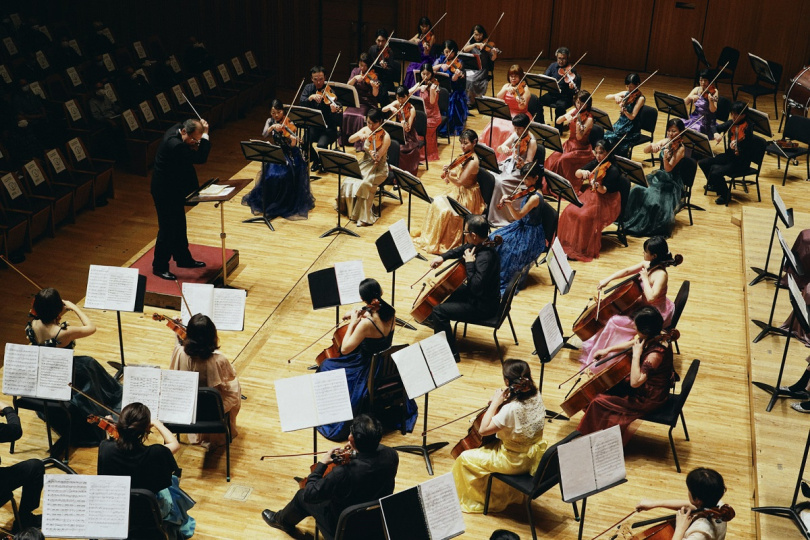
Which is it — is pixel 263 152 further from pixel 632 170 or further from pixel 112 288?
pixel 632 170

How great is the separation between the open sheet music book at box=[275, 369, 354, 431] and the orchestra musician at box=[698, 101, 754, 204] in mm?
6658

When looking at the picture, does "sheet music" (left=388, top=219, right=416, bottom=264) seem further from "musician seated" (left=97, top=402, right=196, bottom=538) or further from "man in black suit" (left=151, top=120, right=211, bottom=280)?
"musician seated" (left=97, top=402, right=196, bottom=538)

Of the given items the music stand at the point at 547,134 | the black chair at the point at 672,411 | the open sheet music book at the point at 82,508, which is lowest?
the black chair at the point at 672,411

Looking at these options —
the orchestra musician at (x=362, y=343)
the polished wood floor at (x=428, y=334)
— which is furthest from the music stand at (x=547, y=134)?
the orchestra musician at (x=362, y=343)

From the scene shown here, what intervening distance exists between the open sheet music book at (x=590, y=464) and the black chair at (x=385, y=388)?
64.1 inches

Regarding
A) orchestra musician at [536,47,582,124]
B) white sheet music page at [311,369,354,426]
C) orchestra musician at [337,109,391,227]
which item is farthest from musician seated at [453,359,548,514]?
orchestra musician at [536,47,582,124]

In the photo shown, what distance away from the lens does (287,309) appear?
787cm

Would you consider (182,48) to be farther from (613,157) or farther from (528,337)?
(528,337)

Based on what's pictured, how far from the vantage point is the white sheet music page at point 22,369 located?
541 centimetres

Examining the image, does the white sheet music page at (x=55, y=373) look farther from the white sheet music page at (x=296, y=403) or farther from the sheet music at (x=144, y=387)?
the white sheet music page at (x=296, y=403)

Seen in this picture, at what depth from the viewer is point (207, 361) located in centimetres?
570

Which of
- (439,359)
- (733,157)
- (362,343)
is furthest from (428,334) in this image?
(733,157)

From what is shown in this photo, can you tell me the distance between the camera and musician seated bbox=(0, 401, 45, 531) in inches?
197

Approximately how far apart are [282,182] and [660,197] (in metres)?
4.06
